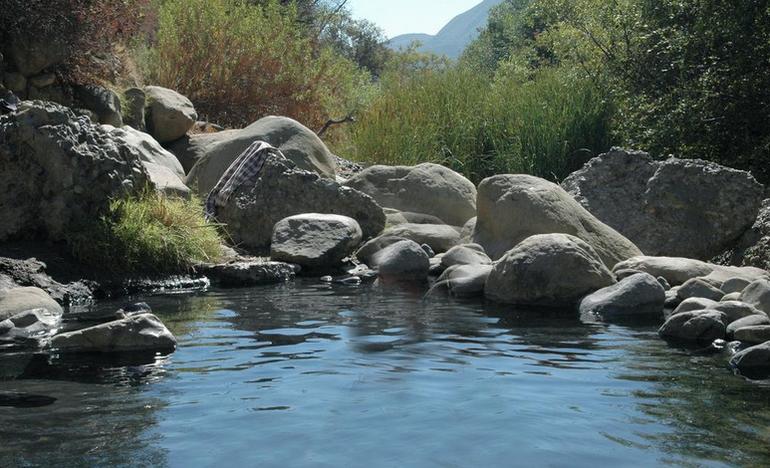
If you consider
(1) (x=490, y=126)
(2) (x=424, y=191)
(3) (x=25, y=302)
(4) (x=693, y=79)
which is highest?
(4) (x=693, y=79)

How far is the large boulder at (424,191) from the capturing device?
46.6 ft

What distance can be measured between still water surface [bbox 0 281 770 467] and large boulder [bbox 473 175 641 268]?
110 inches

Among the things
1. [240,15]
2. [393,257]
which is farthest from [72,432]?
[240,15]

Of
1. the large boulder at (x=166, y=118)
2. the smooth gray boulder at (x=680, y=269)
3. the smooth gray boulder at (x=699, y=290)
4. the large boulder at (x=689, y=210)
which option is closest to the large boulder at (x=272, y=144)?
the large boulder at (x=166, y=118)

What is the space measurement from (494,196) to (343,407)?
665 centimetres

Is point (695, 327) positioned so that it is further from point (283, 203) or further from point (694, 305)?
point (283, 203)

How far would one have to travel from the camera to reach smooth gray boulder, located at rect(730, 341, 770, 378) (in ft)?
22.6

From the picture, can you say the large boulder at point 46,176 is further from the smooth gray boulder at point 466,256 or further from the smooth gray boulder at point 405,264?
the smooth gray boulder at point 466,256

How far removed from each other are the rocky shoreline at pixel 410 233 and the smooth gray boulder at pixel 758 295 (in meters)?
0.02

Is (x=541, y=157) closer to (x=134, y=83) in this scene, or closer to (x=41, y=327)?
(x=134, y=83)

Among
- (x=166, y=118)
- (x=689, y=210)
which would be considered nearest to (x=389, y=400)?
(x=689, y=210)

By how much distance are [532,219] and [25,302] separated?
5626 mm

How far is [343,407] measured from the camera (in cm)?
584

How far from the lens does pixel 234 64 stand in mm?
19344
